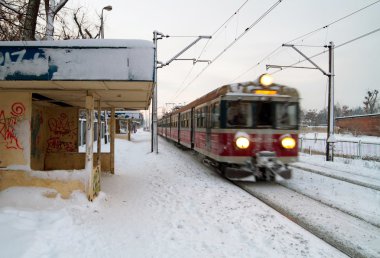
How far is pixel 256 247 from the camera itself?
4707 mm

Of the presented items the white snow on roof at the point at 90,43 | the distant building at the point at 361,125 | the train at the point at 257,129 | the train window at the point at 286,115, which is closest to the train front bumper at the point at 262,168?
the train at the point at 257,129

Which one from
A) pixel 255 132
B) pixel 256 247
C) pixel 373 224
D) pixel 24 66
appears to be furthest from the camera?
pixel 255 132

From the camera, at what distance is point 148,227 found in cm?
548

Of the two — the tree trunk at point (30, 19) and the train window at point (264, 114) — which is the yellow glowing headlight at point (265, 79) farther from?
the tree trunk at point (30, 19)

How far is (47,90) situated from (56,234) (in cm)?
296

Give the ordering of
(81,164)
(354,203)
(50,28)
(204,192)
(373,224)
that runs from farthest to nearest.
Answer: (50,28), (81,164), (204,192), (354,203), (373,224)

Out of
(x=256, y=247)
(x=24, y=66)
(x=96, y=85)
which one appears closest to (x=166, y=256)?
(x=256, y=247)

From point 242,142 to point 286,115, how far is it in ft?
5.29

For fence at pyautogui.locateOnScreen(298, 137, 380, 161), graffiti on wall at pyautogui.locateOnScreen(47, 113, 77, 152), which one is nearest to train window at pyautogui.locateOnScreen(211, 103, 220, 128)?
graffiti on wall at pyautogui.locateOnScreen(47, 113, 77, 152)

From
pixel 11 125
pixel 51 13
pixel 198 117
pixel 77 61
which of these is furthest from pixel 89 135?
pixel 51 13

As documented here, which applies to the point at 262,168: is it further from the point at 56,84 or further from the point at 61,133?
the point at 61,133

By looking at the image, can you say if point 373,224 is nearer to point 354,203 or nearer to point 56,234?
point 354,203

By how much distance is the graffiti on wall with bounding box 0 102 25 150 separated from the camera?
21.3ft

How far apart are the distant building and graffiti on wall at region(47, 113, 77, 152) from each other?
147 feet
